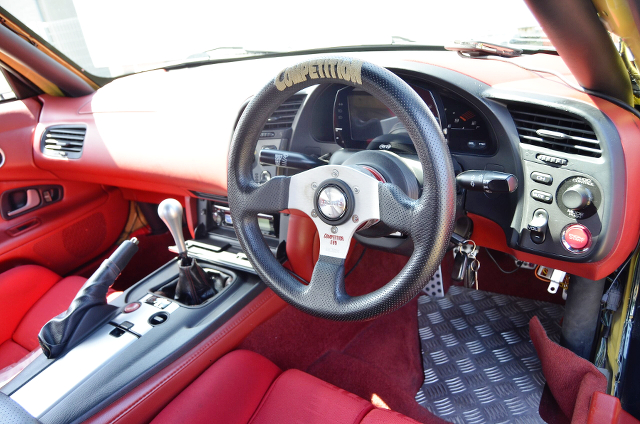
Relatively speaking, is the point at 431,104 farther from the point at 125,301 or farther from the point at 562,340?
the point at 125,301

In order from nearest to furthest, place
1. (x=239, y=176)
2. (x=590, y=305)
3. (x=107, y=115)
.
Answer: (x=239, y=176) < (x=590, y=305) < (x=107, y=115)

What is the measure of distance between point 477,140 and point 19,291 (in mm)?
1617

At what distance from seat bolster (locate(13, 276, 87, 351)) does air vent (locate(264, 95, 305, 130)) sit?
937 mm

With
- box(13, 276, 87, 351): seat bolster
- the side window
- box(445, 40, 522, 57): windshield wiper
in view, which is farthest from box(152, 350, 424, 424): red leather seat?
the side window

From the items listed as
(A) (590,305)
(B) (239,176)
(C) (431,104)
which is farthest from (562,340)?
(B) (239,176)

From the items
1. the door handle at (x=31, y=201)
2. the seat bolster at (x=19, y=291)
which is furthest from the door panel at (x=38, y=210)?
the seat bolster at (x=19, y=291)

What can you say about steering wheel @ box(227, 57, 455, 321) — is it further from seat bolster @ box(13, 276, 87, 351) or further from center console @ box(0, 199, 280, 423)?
seat bolster @ box(13, 276, 87, 351)

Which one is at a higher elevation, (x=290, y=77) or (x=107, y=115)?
(x=290, y=77)

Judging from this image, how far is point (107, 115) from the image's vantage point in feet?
6.11

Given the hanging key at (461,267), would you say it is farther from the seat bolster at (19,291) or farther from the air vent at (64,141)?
the air vent at (64,141)

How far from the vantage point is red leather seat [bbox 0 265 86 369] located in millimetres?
1518

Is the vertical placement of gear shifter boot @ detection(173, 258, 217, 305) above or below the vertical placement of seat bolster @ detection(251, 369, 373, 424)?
above

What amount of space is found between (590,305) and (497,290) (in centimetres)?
66

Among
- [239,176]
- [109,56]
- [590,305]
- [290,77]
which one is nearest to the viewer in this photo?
[290,77]
